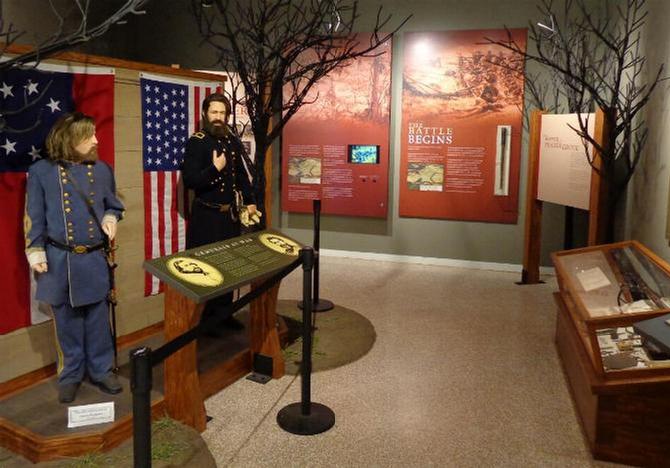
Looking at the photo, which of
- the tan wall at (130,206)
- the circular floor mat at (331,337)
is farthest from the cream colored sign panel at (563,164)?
the tan wall at (130,206)

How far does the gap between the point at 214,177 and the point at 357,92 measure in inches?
142

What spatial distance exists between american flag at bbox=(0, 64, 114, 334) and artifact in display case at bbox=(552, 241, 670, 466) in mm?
2911

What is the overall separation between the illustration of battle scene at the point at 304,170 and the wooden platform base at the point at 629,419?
4.93 metres

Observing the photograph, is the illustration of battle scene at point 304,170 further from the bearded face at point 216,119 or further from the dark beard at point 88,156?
the dark beard at point 88,156

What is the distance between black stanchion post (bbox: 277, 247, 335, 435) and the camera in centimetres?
320

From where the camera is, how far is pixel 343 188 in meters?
7.51

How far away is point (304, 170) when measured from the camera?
25.1ft

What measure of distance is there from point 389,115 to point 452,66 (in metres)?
0.90

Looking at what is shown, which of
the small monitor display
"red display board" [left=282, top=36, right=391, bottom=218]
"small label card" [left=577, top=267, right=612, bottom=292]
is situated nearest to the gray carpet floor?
"small label card" [left=577, top=267, right=612, bottom=292]

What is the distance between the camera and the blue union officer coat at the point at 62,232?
2.99 meters

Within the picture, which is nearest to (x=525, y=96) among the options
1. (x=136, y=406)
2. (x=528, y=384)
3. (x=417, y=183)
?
(x=417, y=183)

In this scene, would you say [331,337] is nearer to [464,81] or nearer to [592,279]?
[592,279]

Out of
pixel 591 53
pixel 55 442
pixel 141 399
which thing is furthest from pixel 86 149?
pixel 591 53

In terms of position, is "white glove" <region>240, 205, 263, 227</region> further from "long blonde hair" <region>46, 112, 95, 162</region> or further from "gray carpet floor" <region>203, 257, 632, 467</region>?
"long blonde hair" <region>46, 112, 95, 162</region>
